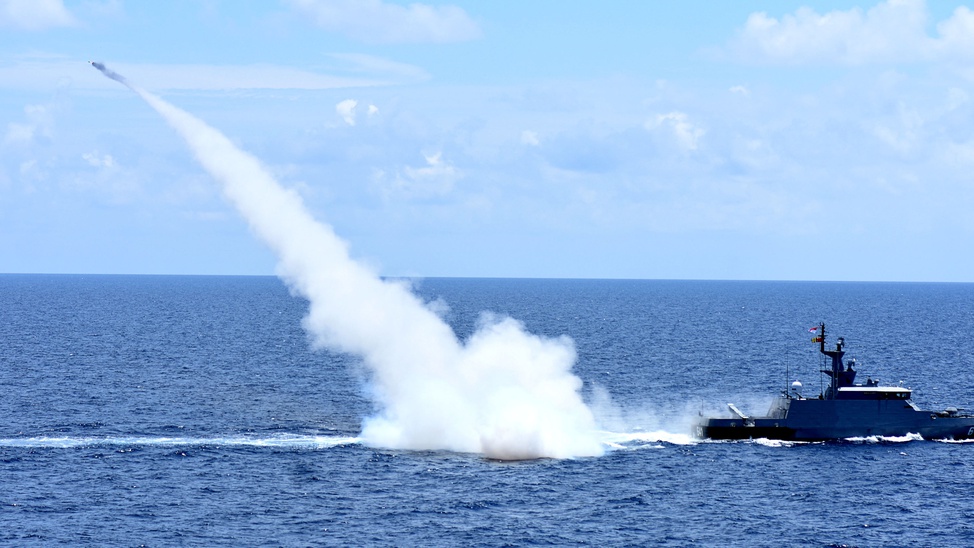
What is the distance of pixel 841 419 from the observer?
74500mm

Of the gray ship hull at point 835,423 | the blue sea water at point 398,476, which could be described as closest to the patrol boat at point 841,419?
the gray ship hull at point 835,423

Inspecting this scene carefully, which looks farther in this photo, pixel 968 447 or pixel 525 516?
pixel 968 447

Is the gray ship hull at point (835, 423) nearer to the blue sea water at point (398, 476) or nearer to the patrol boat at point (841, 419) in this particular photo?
the patrol boat at point (841, 419)

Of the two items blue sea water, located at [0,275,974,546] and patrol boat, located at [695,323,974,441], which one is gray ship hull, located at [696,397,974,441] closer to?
patrol boat, located at [695,323,974,441]

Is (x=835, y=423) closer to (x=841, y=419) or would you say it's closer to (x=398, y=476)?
(x=841, y=419)

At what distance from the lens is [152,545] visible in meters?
49.8

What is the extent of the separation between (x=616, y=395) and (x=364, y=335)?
103 feet

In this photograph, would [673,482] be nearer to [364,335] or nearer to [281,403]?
[364,335]

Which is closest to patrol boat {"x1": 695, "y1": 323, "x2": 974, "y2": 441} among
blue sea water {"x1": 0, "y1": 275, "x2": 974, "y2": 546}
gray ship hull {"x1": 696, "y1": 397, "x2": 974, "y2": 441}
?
gray ship hull {"x1": 696, "y1": 397, "x2": 974, "y2": 441}

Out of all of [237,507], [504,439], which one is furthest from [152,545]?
[504,439]

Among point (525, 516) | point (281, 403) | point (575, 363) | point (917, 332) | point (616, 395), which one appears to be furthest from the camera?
point (917, 332)

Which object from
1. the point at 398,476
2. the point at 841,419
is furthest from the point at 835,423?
the point at 398,476

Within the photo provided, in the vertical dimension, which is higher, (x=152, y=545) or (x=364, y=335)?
(x=364, y=335)

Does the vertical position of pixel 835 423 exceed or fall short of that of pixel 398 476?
it exceeds it
